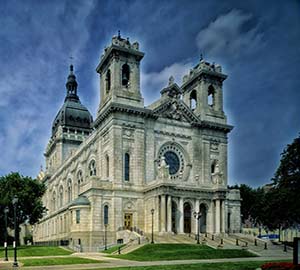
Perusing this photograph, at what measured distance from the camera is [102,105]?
6081 centimetres

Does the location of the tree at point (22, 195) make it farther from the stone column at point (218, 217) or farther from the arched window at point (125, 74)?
the stone column at point (218, 217)

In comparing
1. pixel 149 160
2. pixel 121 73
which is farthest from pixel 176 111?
pixel 121 73

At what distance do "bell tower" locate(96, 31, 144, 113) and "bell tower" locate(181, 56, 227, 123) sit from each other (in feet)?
37.0

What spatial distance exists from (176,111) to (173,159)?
710cm

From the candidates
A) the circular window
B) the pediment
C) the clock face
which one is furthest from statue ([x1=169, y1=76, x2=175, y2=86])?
the clock face

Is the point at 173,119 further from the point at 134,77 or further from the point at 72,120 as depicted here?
the point at 72,120

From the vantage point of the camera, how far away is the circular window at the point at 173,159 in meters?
60.3

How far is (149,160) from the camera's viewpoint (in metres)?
57.6

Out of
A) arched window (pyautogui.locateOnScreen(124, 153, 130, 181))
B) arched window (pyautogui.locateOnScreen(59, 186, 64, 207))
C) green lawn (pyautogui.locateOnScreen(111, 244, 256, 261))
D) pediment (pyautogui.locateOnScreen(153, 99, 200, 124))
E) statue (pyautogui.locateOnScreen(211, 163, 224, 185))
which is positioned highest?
pediment (pyautogui.locateOnScreen(153, 99, 200, 124))

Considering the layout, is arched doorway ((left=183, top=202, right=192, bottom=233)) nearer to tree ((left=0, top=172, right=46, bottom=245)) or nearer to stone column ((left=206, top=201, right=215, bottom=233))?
stone column ((left=206, top=201, right=215, bottom=233))

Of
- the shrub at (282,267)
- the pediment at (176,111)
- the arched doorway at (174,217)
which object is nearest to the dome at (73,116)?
the pediment at (176,111)

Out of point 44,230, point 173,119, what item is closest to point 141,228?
point 173,119

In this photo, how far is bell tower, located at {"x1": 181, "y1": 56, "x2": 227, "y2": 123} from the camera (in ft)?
214

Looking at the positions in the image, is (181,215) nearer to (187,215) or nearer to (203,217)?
(187,215)
